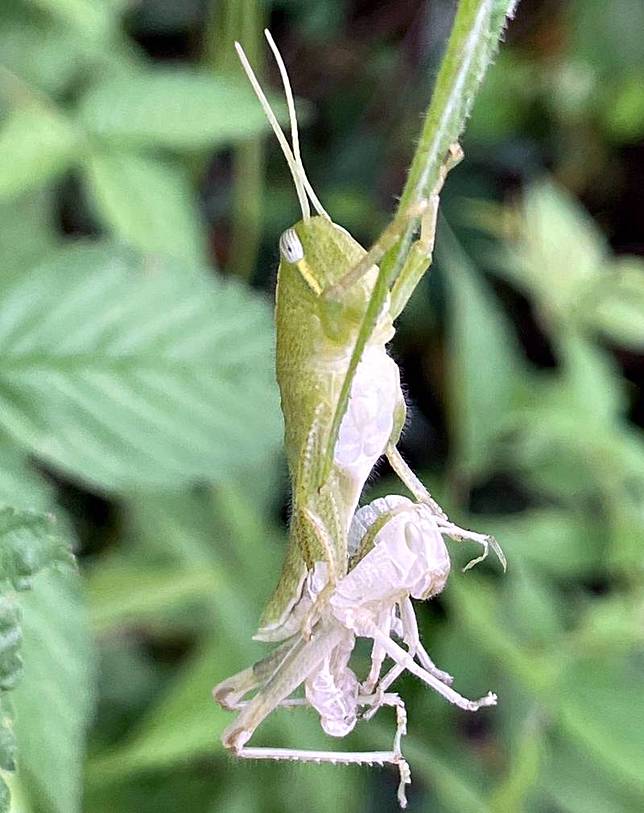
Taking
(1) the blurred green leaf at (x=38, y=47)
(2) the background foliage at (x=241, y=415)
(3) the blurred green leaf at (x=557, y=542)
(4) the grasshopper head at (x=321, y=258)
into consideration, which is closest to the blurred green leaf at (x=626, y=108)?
(2) the background foliage at (x=241, y=415)

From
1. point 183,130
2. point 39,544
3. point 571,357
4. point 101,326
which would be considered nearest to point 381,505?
point 39,544

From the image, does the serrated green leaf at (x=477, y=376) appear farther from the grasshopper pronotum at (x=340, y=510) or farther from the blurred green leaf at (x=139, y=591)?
the grasshopper pronotum at (x=340, y=510)

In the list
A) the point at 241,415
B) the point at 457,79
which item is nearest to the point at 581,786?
the point at 241,415

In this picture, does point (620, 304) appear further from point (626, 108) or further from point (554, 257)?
point (626, 108)

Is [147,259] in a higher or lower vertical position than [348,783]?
higher

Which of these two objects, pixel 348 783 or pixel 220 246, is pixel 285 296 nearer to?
pixel 348 783

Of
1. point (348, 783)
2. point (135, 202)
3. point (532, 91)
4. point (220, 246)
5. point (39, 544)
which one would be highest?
point (39, 544)

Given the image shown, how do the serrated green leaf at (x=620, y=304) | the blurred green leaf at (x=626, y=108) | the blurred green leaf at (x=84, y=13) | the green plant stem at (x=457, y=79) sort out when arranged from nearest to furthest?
the green plant stem at (x=457, y=79)
the blurred green leaf at (x=84, y=13)
the serrated green leaf at (x=620, y=304)
the blurred green leaf at (x=626, y=108)
